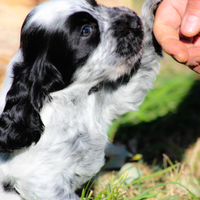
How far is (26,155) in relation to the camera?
7.43ft

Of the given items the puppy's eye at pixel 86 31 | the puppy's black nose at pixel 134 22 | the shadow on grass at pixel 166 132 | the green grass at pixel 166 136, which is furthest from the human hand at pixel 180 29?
the shadow on grass at pixel 166 132

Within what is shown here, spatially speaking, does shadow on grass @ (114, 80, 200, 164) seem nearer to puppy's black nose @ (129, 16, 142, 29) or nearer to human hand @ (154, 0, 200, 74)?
human hand @ (154, 0, 200, 74)

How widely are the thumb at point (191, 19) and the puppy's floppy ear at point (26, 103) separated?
1.11 meters

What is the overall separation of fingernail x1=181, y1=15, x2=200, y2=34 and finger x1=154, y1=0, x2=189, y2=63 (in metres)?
0.08

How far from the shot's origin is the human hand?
6.86 ft

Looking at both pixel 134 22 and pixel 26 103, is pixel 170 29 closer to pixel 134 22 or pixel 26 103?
pixel 134 22

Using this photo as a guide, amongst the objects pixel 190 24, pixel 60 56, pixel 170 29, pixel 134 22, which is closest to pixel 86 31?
pixel 60 56

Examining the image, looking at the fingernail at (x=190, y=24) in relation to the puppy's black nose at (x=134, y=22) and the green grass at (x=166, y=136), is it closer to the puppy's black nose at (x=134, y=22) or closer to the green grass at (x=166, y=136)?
the puppy's black nose at (x=134, y=22)

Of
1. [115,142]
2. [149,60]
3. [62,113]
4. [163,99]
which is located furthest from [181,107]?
[62,113]

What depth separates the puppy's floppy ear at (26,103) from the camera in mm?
2092

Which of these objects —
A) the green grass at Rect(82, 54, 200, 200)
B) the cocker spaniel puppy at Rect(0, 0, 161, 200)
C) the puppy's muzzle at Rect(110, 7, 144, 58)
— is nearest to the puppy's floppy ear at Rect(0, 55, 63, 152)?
the cocker spaniel puppy at Rect(0, 0, 161, 200)

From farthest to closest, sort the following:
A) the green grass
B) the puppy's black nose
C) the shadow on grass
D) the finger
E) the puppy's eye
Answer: the shadow on grass → the green grass → the puppy's black nose → the puppy's eye → the finger

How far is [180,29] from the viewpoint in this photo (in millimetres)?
2443

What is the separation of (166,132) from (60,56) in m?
2.30
